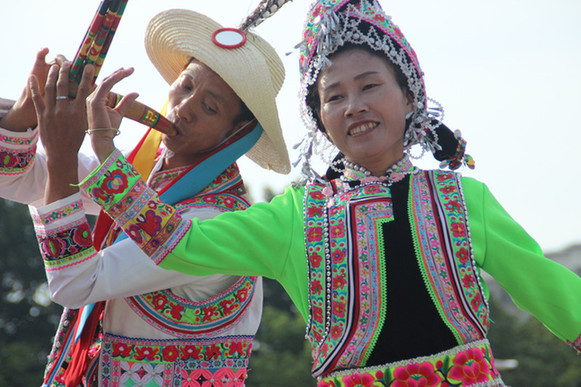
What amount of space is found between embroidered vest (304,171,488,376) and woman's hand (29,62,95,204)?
2.56 ft

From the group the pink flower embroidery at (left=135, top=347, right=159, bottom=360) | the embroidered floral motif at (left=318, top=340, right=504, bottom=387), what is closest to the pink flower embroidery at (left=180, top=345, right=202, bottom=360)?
the pink flower embroidery at (left=135, top=347, right=159, bottom=360)

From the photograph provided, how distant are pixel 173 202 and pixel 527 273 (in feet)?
4.59

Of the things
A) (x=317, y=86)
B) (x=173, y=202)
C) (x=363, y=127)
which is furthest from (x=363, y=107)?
(x=173, y=202)

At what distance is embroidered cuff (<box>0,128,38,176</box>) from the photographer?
3.10 meters

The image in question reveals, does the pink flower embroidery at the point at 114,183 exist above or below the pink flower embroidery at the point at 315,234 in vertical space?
above

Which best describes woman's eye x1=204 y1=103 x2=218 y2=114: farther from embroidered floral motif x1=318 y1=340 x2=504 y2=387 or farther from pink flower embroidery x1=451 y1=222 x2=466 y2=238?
embroidered floral motif x1=318 y1=340 x2=504 y2=387

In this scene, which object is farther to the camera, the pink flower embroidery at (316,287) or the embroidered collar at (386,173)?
the embroidered collar at (386,173)

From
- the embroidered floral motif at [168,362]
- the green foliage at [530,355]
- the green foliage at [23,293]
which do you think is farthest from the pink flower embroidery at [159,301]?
the green foliage at [530,355]

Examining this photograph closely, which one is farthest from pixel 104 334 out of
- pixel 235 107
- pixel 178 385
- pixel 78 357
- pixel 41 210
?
pixel 235 107

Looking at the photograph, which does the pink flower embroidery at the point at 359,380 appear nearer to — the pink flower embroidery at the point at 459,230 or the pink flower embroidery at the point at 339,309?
the pink flower embroidery at the point at 339,309

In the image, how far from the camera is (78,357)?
9.66 feet

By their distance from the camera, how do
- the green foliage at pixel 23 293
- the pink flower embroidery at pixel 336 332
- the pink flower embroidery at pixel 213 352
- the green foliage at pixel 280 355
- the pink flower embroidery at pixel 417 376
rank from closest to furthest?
the pink flower embroidery at pixel 417 376 → the pink flower embroidery at pixel 336 332 → the pink flower embroidery at pixel 213 352 → the green foliage at pixel 23 293 → the green foliage at pixel 280 355

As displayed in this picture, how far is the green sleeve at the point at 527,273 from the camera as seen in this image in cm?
235

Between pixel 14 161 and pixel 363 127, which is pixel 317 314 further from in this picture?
pixel 14 161
